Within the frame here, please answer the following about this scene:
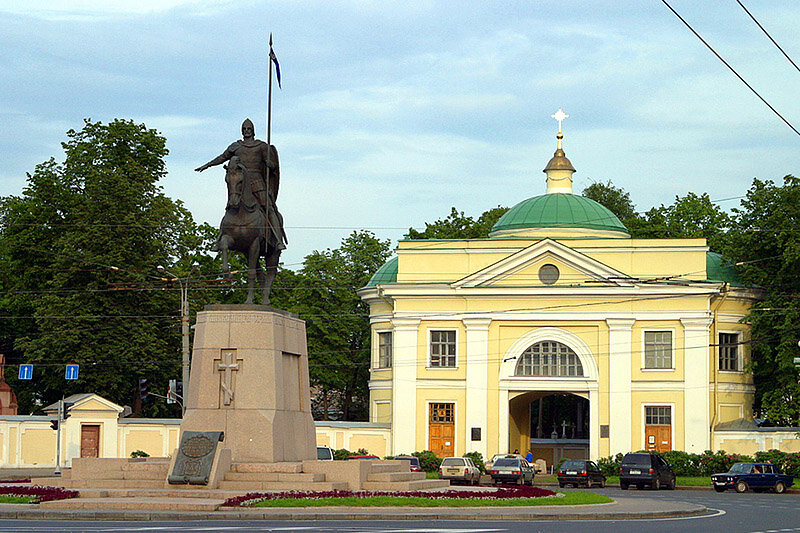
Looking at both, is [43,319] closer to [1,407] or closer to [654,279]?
[1,407]

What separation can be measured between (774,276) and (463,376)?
14953 millimetres

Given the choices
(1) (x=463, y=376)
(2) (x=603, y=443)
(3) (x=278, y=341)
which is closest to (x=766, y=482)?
(2) (x=603, y=443)

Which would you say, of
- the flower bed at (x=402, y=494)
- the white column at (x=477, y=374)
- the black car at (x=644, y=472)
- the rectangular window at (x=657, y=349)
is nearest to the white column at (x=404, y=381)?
the white column at (x=477, y=374)

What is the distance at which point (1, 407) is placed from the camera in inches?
2351

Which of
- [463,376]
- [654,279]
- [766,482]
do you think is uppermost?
[654,279]

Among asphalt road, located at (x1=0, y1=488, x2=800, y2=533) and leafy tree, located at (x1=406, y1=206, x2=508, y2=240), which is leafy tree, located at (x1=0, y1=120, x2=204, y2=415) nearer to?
leafy tree, located at (x1=406, y1=206, x2=508, y2=240)

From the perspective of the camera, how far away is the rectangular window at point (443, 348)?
60.9 metres

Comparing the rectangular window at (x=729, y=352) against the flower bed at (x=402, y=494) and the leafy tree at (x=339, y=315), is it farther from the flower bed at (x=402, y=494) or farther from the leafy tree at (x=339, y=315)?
the flower bed at (x=402, y=494)

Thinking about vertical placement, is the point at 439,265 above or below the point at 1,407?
above

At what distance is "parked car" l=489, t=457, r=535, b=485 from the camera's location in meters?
47.5

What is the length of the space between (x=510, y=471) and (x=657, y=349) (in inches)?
572

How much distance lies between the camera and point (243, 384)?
91.9ft

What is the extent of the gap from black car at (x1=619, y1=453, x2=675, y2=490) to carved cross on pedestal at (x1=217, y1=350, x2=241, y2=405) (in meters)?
24.8

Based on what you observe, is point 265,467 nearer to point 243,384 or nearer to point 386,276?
point 243,384
